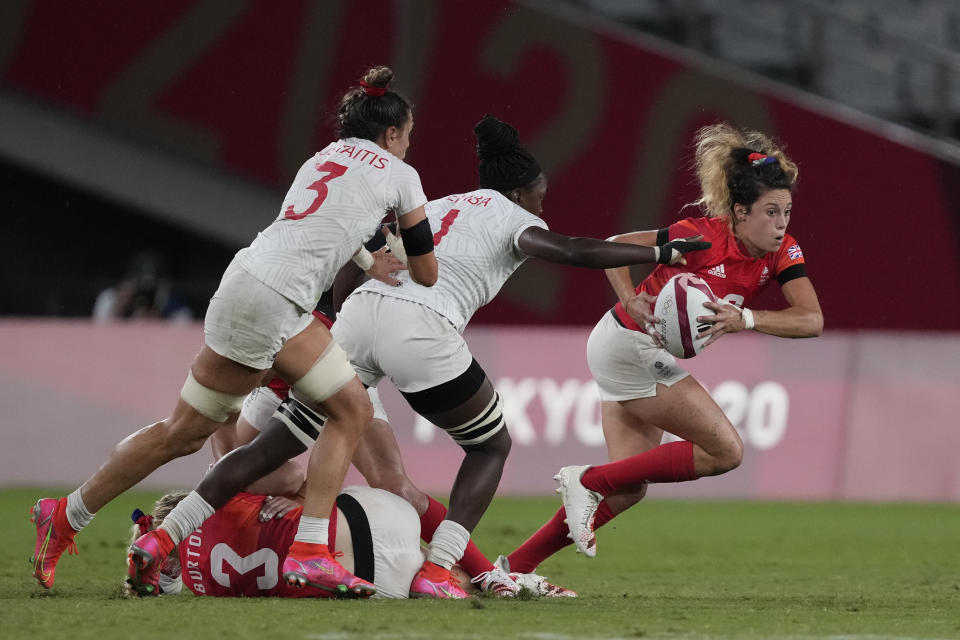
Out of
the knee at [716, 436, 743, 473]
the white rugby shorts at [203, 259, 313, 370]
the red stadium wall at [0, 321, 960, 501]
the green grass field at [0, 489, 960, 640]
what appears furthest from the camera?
the red stadium wall at [0, 321, 960, 501]

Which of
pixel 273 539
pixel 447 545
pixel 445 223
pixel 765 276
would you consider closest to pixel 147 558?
pixel 273 539

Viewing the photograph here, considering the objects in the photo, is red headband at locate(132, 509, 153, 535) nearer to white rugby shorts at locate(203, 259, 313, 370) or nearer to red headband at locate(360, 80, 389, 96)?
white rugby shorts at locate(203, 259, 313, 370)

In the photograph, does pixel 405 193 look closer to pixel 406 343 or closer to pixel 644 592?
pixel 406 343

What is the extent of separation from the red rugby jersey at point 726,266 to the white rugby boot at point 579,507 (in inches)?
28.3

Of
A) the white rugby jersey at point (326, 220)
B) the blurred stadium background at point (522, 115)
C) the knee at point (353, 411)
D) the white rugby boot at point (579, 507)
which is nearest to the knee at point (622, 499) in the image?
the white rugby boot at point (579, 507)

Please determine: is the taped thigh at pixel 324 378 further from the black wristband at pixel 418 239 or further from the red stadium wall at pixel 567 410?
the red stadium wall at pixel 567 410

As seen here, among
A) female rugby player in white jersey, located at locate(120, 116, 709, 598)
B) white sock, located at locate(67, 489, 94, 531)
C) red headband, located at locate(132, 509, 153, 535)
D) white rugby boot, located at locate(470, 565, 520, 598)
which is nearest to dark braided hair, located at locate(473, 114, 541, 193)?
female rugby player in white jersey, located at locate(120, 116, 709, 598)

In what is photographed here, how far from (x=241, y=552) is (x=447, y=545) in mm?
792

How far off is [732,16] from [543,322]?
13.2 feet

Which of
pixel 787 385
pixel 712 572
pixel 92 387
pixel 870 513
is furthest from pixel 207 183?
pixel 712 572

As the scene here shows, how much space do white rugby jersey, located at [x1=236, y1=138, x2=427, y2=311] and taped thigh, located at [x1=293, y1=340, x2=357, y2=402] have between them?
8.3 inches

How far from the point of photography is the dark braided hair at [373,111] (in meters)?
5.56

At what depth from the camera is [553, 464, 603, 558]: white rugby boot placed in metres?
6.12

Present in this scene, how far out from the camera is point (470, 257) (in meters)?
5.77
